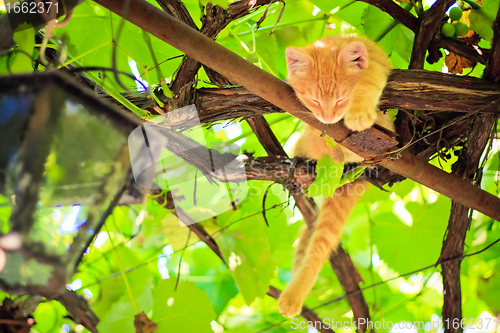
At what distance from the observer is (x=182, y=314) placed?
1.18 m

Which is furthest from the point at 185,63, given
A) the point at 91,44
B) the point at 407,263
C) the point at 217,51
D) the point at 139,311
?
the point at 407,263

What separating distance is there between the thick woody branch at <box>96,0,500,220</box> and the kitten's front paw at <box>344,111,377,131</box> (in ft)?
0.05

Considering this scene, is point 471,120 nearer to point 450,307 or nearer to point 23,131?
point 450,307

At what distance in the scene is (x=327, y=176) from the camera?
1.01 m

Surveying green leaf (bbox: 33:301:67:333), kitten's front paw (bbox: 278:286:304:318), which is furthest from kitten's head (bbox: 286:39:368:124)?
green leaf (bbox: 33:301:67:333)

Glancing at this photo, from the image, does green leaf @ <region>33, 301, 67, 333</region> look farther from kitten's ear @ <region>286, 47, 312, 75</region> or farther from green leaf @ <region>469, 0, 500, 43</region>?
green leaf @ <region>469, 0, 500, 43</region>

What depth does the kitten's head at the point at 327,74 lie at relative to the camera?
1.14 meters

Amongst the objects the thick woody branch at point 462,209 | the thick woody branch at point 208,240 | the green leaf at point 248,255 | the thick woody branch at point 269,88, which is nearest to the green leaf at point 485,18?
the thick woody branch at point 462,209

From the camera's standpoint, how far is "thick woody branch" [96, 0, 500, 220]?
57 centimetres

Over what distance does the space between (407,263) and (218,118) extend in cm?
110

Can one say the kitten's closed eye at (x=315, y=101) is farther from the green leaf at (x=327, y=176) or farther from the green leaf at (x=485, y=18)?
the green leaf at (x=485, y=18)

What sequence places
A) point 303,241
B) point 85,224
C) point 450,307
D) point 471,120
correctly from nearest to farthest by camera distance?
1. point 85,224
2. point 471,120
3. point 450,307
4. point 303,241

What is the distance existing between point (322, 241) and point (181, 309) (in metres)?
0.61

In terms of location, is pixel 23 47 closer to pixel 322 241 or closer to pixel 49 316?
pixel 49 316
